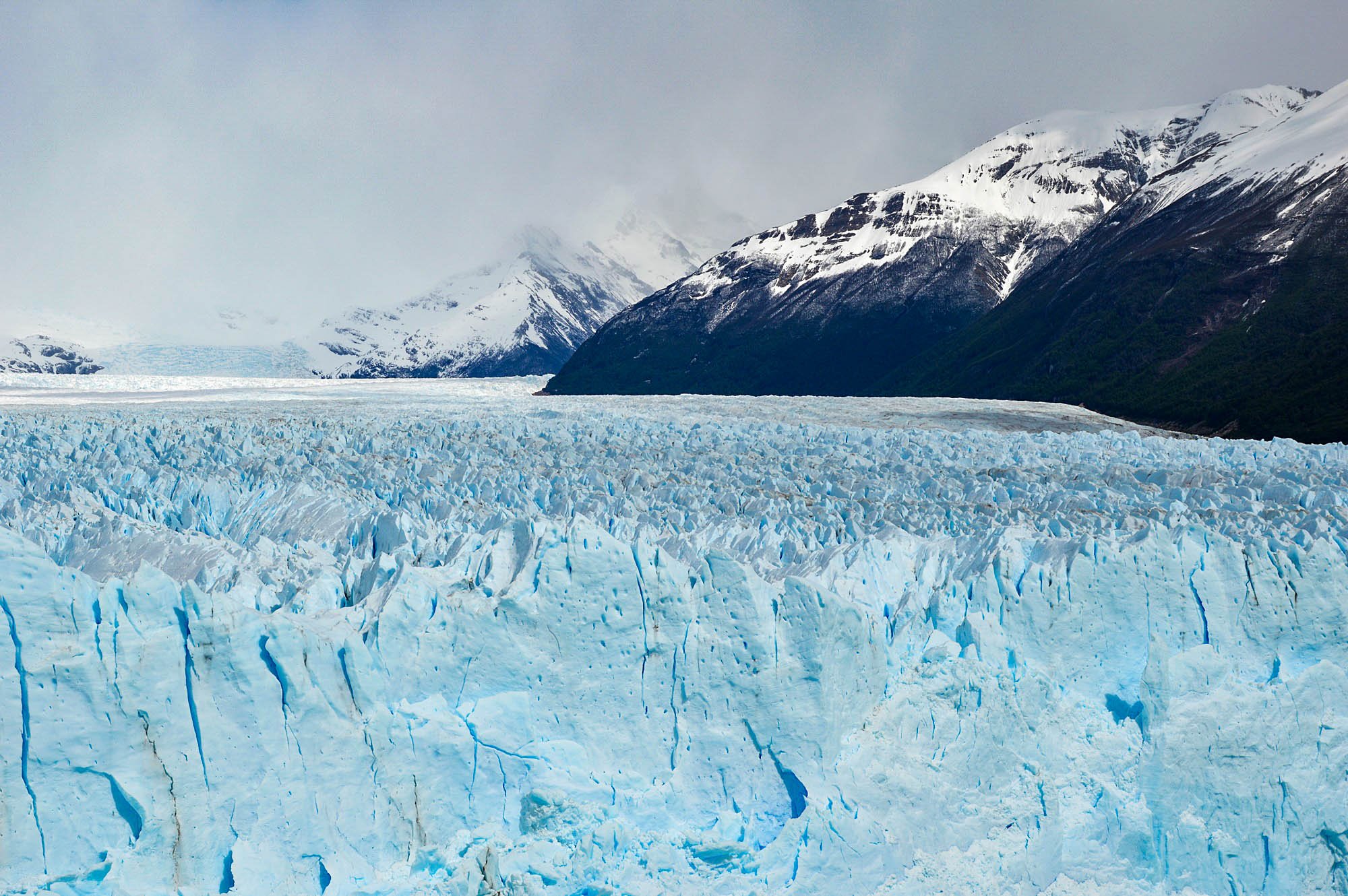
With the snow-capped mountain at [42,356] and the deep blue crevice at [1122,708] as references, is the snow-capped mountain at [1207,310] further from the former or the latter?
the snow-capped mountain at [42,356]

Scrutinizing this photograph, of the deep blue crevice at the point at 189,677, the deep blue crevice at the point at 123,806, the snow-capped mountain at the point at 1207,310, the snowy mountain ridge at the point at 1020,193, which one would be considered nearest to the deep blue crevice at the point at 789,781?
the deep blue crevice at the point at 189,677

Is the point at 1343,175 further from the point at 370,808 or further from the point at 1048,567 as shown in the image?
the point at 370,808

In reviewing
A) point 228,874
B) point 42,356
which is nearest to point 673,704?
point 228,874

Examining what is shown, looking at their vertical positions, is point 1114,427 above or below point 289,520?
above

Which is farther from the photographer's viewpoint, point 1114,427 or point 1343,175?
point 1343,175

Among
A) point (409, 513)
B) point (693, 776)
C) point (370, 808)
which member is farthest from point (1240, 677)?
point (409, 513)

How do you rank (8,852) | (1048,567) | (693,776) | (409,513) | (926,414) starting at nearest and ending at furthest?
1. (8,852)
2. (693,776)
3. (1048,567)
4. (409,513)
5. (926,414)

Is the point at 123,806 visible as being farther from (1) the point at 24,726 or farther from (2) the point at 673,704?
(2) the point at 673,704
